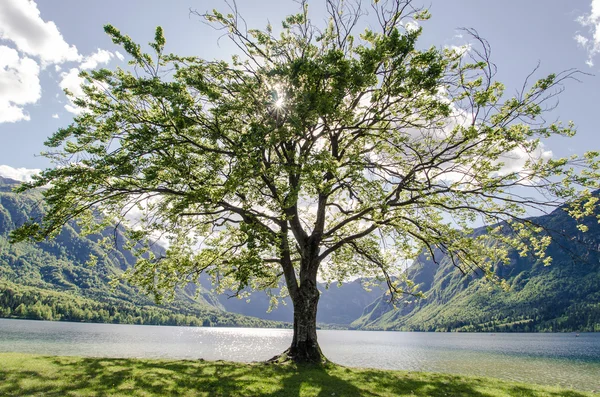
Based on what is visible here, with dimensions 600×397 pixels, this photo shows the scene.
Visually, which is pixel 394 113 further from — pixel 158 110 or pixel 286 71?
pixel 158 110

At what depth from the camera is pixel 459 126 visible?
58.1ft

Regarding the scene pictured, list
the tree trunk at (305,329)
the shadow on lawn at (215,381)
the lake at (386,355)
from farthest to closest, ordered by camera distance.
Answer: the lake at (386,355)
the tree trunk at (305,329)
the shadow on lawn at (215,381)

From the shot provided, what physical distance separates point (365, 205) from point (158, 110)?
11.9 meters

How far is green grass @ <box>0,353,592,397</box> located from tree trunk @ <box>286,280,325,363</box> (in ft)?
5.70

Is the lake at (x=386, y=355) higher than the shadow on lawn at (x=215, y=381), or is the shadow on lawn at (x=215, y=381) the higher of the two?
the shadow on lawn at (x=215, y=381)

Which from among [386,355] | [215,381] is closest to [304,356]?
[215,381]

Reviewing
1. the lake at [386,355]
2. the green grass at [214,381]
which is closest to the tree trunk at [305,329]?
the green grass at [214,381]

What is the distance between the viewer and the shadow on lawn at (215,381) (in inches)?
483

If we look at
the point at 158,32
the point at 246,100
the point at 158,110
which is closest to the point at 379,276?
the point at 246,100

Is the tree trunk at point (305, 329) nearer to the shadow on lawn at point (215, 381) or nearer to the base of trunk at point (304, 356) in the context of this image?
the base of trunk at point (304, 356)

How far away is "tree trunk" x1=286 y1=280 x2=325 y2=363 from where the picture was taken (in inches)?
805

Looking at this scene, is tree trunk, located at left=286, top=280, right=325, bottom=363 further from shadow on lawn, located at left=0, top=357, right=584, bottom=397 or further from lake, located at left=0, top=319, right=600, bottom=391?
lake, located at left=0, top=319, right=600, bottom=391

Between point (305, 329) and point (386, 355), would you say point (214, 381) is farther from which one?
point (386, 355)

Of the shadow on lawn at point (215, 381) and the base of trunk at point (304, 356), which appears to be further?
the base of trunk at point (304, 356)
